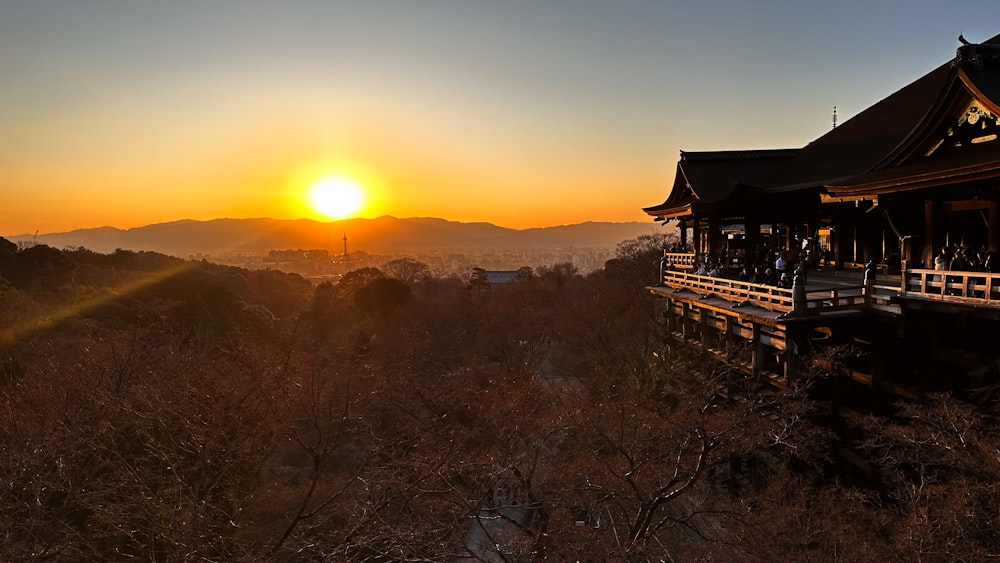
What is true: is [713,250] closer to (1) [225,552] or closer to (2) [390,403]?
(2) [390,403]

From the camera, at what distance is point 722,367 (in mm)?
15156

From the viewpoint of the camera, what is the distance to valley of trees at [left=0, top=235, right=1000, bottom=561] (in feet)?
31.6

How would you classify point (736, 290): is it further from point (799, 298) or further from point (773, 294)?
point (799, 298)

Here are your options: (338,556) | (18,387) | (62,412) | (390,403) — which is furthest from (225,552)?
(18,387)

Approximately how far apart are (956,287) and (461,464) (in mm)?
10701

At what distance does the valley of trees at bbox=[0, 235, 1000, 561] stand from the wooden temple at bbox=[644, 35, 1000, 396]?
910mm

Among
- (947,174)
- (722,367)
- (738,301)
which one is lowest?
(722,367)

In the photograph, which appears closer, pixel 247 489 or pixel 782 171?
pixel 247 489

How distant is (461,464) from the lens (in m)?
13.7

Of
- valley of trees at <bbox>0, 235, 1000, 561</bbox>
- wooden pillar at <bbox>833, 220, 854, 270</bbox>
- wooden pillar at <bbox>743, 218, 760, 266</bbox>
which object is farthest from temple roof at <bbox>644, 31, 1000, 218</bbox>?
valley of trees at <bbox>0, 235, 1000, 561</bbox>

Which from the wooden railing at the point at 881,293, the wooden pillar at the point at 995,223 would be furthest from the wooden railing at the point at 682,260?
the wooden pillar at the point at 995,223

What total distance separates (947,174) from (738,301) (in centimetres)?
499

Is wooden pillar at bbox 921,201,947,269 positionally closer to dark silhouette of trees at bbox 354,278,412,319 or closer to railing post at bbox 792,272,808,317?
railing post at bbox 792,272,808,317

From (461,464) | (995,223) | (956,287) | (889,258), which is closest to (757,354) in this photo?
(956,287)
